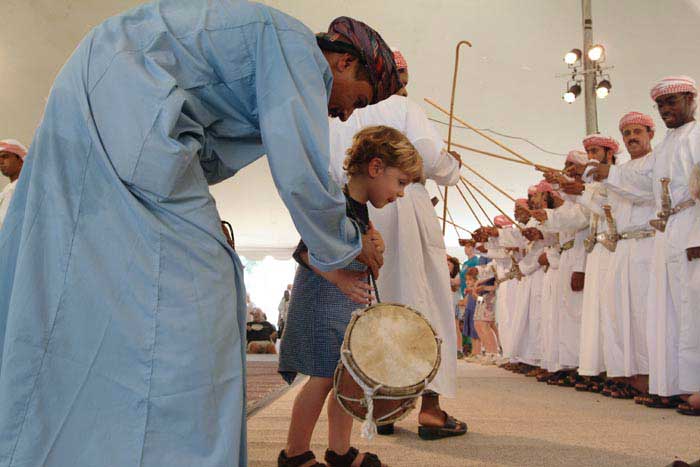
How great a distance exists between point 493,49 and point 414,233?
8.23 m

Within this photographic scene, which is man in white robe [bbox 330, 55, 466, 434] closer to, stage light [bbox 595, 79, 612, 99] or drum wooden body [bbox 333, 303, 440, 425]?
drum wooden body [bbox 333, 303, 440, 425]

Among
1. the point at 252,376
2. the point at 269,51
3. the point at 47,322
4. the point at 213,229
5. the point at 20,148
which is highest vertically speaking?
the point at 20,148

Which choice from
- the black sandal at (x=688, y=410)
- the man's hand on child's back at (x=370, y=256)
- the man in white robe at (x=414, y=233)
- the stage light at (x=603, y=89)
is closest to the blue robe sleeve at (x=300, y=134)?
the man's hand on child's back at (x=370, y=256)

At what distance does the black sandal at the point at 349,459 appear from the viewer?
210 cm

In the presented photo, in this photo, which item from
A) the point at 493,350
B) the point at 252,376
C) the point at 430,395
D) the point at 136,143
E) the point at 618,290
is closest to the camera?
the point at 136,143

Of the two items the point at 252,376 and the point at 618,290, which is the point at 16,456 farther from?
the point at 252,376

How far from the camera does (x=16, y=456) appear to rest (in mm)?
967

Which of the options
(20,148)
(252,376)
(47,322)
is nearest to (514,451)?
(47,322)

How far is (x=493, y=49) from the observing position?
10.4 m

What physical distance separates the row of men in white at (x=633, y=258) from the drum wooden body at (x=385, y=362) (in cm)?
254

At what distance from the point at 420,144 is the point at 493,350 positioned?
24.4 feet

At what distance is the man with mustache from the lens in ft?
12.3

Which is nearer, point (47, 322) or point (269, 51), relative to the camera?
point (47, 322)

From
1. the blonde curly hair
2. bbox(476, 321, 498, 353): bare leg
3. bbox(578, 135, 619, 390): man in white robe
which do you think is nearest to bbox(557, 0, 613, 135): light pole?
bbox(578, 135, 619, 390): man in white robe
